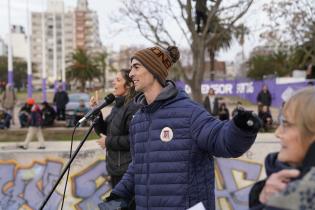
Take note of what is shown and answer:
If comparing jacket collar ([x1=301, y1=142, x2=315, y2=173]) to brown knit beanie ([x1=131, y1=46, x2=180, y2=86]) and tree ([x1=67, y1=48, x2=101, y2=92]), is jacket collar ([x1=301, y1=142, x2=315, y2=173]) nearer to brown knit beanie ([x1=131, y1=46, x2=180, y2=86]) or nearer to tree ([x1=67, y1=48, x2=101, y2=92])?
brown knit beanie ([x1=131, y1=46, x2=180, y2=86])

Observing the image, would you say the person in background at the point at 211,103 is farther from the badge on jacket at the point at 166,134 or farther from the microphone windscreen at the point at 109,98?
the badge on jacket at the point at 166,134

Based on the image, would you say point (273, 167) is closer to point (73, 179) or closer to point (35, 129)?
point (73, 179)

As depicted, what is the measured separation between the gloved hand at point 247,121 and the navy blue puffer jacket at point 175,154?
0.32m

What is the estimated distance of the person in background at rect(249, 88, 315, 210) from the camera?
1.61 m

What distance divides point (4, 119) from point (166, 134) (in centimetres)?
1761

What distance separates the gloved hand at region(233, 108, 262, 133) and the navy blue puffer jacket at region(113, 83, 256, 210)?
320 mm

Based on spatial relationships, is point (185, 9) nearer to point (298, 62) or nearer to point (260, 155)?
point (260, 155)

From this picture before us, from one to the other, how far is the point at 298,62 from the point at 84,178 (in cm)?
4765

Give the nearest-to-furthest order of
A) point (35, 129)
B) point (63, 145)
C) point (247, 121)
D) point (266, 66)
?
point (247, 121) → point (63, 145) → point (35, 129) → point (266, 66)

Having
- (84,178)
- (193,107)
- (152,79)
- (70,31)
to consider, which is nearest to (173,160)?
(193,107)

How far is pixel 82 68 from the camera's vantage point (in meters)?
72.8

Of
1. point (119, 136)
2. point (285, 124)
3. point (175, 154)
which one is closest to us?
point (285, 124)

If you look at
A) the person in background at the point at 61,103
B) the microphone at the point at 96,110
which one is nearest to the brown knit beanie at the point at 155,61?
the microphone at the point at 96,110

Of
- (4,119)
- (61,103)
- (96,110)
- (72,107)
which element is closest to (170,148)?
(96,110)
